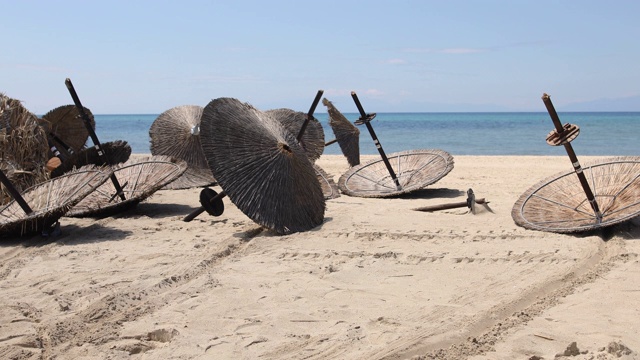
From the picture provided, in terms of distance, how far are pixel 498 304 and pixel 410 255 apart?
1.16m

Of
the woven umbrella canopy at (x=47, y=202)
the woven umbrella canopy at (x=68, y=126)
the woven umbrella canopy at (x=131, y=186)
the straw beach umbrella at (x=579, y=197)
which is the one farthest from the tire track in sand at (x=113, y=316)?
the woven umbrella canopy at (x=68, y=126)

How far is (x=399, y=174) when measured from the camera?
29.1ft

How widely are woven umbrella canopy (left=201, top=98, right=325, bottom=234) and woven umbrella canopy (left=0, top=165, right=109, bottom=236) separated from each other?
1078mm

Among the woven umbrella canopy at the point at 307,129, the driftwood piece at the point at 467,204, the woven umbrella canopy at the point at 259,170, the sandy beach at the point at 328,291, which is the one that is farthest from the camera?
the woven umbrella canopy at the point at 307,129

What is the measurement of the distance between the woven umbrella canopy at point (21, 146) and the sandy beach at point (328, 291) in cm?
198

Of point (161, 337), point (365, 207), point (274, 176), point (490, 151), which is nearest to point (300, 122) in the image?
point (365, 207)

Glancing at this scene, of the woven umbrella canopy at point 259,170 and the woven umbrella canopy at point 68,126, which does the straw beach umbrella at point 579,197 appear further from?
the woven umbrella canopy at point 68,126

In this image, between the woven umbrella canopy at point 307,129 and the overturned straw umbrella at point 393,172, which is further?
the woven umbrella canopy at point 307,129

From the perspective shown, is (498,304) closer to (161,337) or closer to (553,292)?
(553,292)

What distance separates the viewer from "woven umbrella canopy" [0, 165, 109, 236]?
5.95m

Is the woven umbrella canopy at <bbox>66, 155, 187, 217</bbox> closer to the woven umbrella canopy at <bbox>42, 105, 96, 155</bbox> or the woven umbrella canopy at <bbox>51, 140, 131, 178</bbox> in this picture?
Result: the woven umbrella canopy at <bbox>51, 140, 131, 178</bbox>

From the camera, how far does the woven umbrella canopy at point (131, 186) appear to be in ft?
22.7

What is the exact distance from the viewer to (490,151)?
2362 cm

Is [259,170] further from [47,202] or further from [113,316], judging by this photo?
[113,316]
